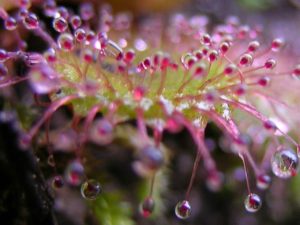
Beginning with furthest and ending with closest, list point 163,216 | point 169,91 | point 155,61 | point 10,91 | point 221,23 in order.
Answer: point 221,23, point 163,216, point 10,91, point 169,91, point 155,61

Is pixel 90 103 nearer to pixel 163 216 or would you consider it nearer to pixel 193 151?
pixel 163 216

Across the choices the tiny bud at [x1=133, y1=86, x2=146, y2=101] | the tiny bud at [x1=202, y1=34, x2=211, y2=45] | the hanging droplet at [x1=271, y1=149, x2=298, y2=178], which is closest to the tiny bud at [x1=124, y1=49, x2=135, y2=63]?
the tiny bud at [x1=133, y1=86, x2=146, y2=101]

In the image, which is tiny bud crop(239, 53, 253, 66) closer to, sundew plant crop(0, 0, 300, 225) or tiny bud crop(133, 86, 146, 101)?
sundew plant crop(0, 0, 300, 225)

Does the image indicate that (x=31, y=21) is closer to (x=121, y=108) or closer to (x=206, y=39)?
(x=121, y=108)

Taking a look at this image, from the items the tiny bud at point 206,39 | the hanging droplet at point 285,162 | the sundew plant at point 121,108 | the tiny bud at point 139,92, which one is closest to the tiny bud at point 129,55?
the sundew plant at point 121,108

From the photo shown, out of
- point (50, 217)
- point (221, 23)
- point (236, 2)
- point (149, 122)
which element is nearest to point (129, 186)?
point (50, 217)

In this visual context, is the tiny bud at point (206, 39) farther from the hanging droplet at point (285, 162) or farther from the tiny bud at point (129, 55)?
the hanging droplet at point (285, 162)

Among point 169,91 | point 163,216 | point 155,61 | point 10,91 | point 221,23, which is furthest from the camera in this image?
point 221,23

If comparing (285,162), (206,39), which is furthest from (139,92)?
(285,162)
